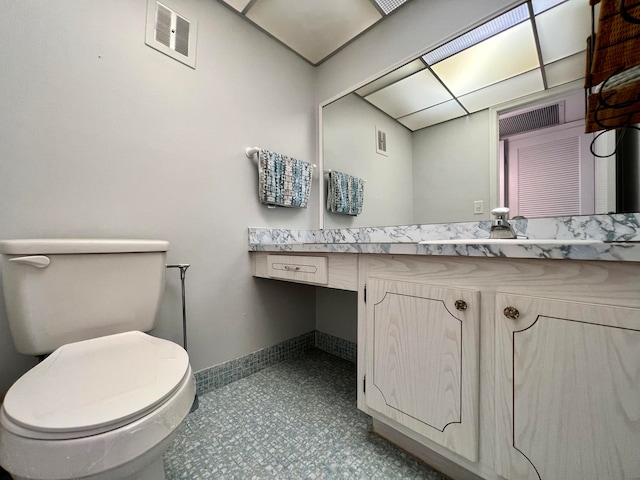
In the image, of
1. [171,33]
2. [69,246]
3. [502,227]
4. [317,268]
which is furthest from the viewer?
[171,33]

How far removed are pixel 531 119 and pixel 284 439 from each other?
1.64m

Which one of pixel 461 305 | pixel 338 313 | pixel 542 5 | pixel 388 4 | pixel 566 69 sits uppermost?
pixel 388 4

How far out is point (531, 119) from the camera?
40.6 inches

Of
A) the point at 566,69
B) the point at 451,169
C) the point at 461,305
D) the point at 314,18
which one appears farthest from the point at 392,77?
the point at 461,305

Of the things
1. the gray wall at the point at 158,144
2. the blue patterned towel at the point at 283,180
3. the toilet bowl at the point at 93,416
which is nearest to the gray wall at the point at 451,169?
the blue patterned towel at the point at 283,180

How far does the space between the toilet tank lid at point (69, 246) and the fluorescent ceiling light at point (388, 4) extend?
5.51ft

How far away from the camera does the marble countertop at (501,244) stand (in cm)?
52

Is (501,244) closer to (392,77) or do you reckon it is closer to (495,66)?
(495,66)

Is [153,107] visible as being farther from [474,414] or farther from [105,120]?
[474,414]

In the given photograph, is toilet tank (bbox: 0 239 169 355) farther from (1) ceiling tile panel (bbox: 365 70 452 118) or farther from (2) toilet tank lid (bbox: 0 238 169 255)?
(1) ceiling tile panel (bbox: 365 70 452 118)

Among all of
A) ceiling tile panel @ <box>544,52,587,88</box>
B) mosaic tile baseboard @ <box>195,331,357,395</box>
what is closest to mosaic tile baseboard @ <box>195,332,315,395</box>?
mosaic tile baseboard @ <box>195,331,357,395</box>

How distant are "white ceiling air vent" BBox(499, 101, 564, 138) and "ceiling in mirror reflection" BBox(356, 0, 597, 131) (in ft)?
0.27

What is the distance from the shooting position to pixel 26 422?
466 millimetres

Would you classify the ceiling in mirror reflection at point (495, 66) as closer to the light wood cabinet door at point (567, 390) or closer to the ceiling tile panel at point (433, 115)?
the ceiling tile panel at point (433, 115)
